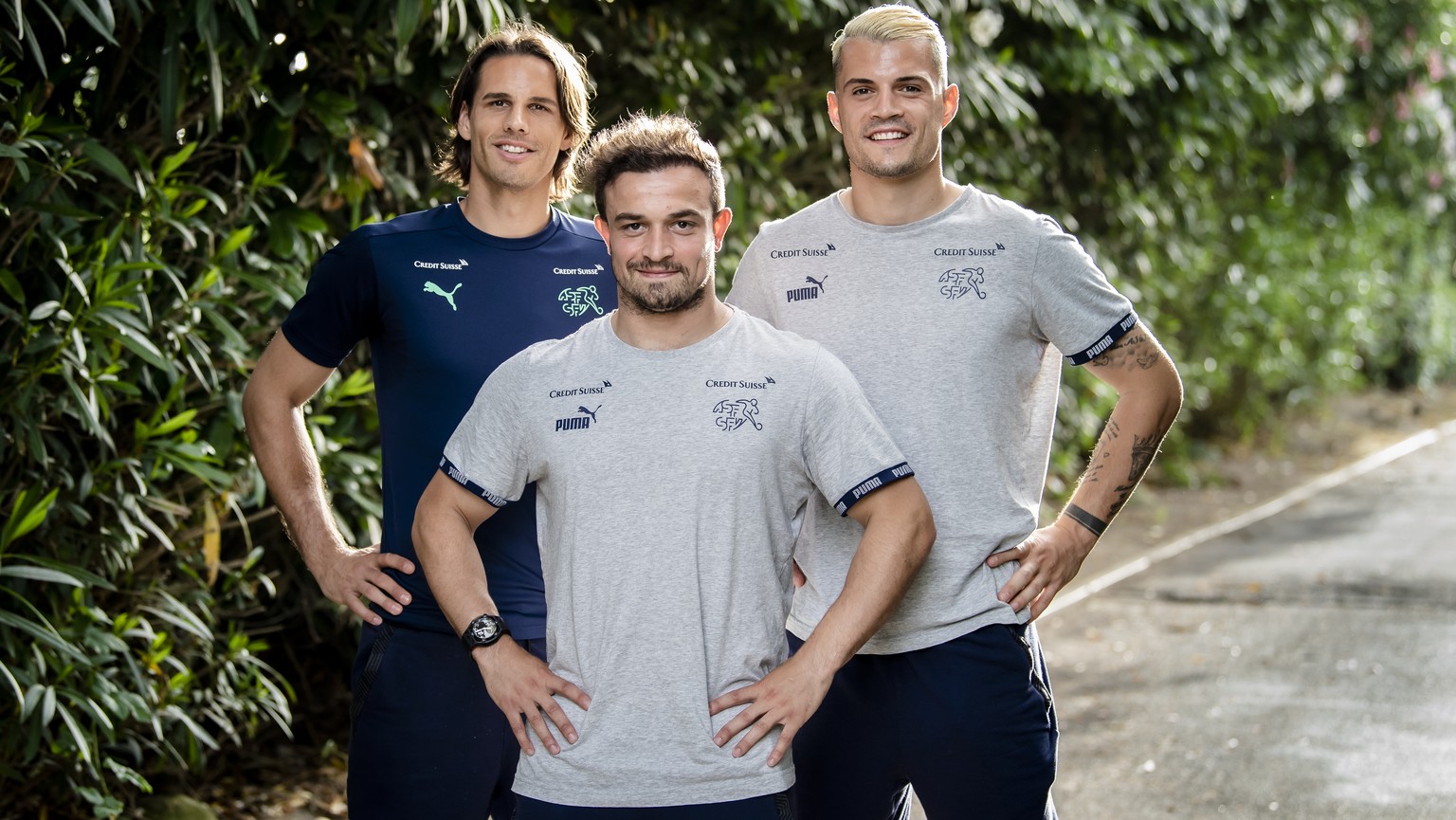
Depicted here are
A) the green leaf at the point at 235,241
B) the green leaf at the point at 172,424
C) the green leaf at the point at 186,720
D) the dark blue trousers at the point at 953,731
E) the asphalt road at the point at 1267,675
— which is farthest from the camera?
the asphalt road at the point at 1267,675

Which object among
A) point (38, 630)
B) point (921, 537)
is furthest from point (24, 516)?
point (921, 537)

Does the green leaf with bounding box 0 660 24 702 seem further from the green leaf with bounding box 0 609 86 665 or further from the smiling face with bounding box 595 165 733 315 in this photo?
the smiling face with bounding box 595 165 733 315

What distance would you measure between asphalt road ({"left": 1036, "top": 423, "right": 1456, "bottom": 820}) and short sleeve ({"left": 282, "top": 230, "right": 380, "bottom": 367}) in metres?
1.65

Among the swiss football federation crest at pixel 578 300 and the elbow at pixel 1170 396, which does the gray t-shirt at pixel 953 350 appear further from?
the swiss football federation crest at pixel 578 300

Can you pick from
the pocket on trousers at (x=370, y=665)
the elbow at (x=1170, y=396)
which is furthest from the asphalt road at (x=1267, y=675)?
the pocket on trousers at (x=370, y=665)

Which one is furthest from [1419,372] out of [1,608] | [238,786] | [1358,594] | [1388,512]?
[1,608]

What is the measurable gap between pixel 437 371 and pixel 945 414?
3.46 feet

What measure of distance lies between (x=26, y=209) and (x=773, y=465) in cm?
230

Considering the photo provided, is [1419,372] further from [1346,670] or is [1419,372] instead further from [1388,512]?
[1346,670]

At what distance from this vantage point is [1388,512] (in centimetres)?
1153

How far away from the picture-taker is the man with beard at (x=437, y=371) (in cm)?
324

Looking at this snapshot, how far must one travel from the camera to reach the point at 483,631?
9.23 feet

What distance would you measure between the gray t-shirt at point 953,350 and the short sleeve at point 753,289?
0.05 meters

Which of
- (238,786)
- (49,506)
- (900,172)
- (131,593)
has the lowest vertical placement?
(238,786)
